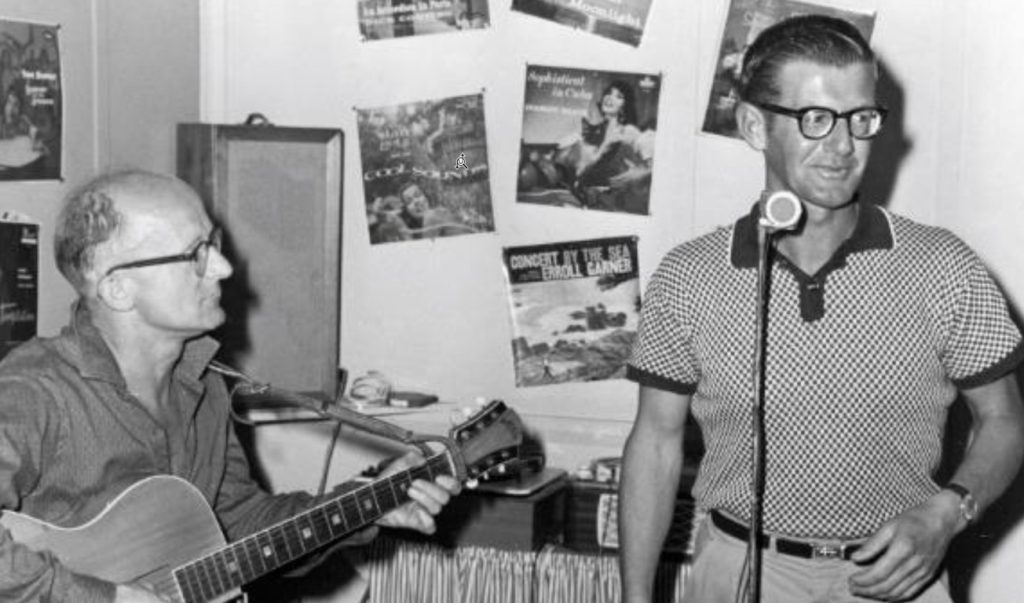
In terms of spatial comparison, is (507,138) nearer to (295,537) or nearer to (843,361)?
(295,537)

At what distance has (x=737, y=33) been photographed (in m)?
3.78

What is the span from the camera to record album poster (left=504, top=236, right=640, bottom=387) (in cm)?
393

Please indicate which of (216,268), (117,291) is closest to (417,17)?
(216,268)

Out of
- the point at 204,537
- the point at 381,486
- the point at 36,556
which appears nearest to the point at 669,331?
the point at 381,486

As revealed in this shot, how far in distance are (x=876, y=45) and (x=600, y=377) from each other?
1317 mm

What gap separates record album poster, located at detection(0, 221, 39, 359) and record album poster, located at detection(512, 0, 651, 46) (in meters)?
1.72

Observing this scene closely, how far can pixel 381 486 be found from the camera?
8.59 ft

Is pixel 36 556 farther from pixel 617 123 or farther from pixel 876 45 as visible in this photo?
pixel 876 45

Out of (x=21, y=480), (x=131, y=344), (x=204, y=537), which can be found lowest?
(x=204, y=537)

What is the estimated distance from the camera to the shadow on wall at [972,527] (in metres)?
3.29

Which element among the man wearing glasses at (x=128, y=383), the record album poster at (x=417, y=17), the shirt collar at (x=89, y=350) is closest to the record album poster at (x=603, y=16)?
the record album poster at (x=417, y=17)

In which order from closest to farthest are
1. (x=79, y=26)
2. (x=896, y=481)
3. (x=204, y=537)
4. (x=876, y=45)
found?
(x=896, y=481)
(x=204, y=537)
(x=79, y=26)
(x=876, y=45)

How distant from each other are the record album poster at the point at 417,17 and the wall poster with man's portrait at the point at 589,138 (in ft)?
0.83

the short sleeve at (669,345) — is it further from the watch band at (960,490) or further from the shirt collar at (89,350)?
the shirt collar at (89,350)
